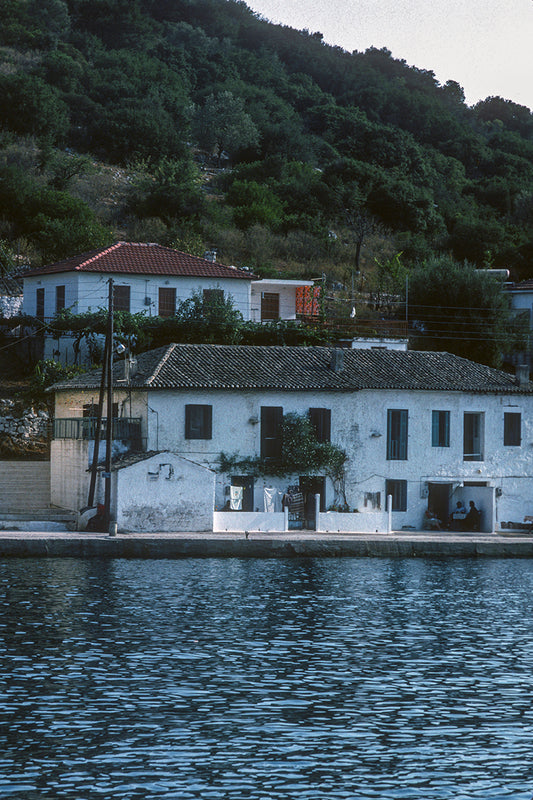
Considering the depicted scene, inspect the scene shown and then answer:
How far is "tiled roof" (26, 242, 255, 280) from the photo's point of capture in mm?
54250

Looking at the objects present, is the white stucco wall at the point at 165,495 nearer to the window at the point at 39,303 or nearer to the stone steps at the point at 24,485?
the stone steps at the point at 24,485

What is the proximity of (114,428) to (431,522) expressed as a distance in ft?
40.7

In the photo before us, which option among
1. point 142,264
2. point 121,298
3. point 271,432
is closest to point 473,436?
point 271,432

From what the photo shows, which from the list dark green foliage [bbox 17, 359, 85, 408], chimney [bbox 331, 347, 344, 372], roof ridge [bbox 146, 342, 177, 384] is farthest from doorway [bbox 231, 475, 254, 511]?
dark green foliage [bbox 17, 359, 85, 408]

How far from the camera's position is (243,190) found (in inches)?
3403

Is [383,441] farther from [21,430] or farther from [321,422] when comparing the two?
[21,430]

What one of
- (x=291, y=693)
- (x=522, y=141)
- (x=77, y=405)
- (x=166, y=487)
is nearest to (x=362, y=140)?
(x=522, y=141)

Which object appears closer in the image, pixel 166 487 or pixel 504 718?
pixel 504 718

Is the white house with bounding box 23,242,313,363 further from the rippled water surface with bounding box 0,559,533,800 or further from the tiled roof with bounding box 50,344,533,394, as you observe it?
the rippled water surface with bounding box 0,559,533,800

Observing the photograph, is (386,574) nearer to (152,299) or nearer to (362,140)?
(152,299)

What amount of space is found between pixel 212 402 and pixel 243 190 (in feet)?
154

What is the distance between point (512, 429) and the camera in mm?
Result: 45875

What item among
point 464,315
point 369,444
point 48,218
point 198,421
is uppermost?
point 48,218

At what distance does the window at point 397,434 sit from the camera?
44062 mm
